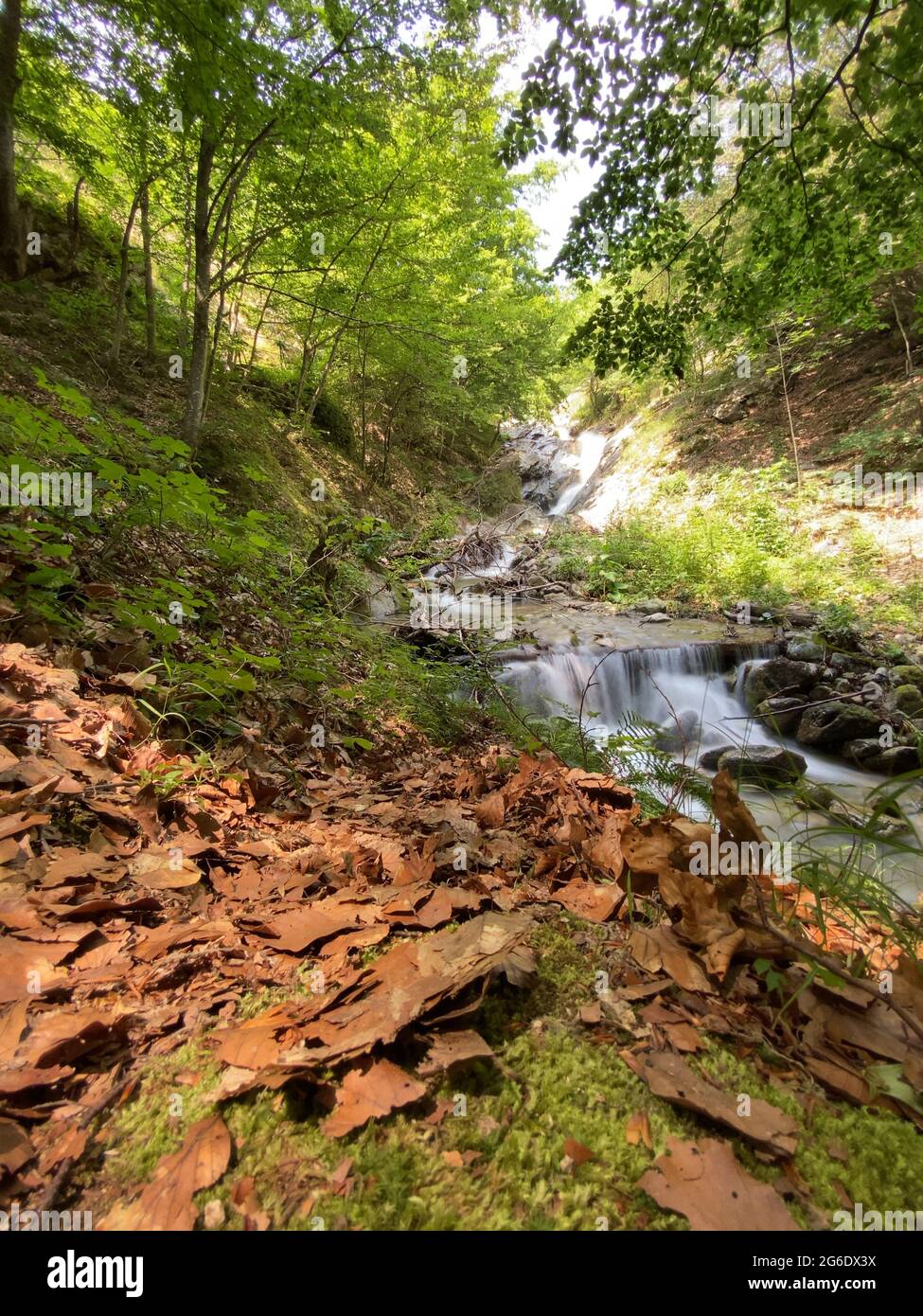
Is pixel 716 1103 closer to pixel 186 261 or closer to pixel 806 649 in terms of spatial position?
pixel 806 649

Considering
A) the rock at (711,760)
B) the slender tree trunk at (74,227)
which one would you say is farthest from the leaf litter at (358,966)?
the slender tree trunk at (74,227)

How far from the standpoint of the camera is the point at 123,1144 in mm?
838

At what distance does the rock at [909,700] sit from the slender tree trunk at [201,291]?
1034 centimetres

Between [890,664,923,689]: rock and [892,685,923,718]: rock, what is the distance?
0.18 metres

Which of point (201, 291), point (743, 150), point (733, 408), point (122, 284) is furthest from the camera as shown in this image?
point (733, 408)

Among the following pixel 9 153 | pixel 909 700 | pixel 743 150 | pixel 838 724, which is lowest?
pixel 838 724

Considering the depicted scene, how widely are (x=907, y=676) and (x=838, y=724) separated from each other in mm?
1578

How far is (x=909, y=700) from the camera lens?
7.28 metres

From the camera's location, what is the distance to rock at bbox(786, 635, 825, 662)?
28.0 ft

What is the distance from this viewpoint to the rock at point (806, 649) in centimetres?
855

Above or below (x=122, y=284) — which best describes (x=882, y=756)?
below

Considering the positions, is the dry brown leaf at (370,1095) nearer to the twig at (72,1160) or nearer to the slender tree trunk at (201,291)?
the twig at (72,1160)

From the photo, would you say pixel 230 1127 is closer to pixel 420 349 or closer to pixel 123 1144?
pixel 123 1144

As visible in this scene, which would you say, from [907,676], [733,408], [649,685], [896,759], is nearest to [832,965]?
[896,759]
